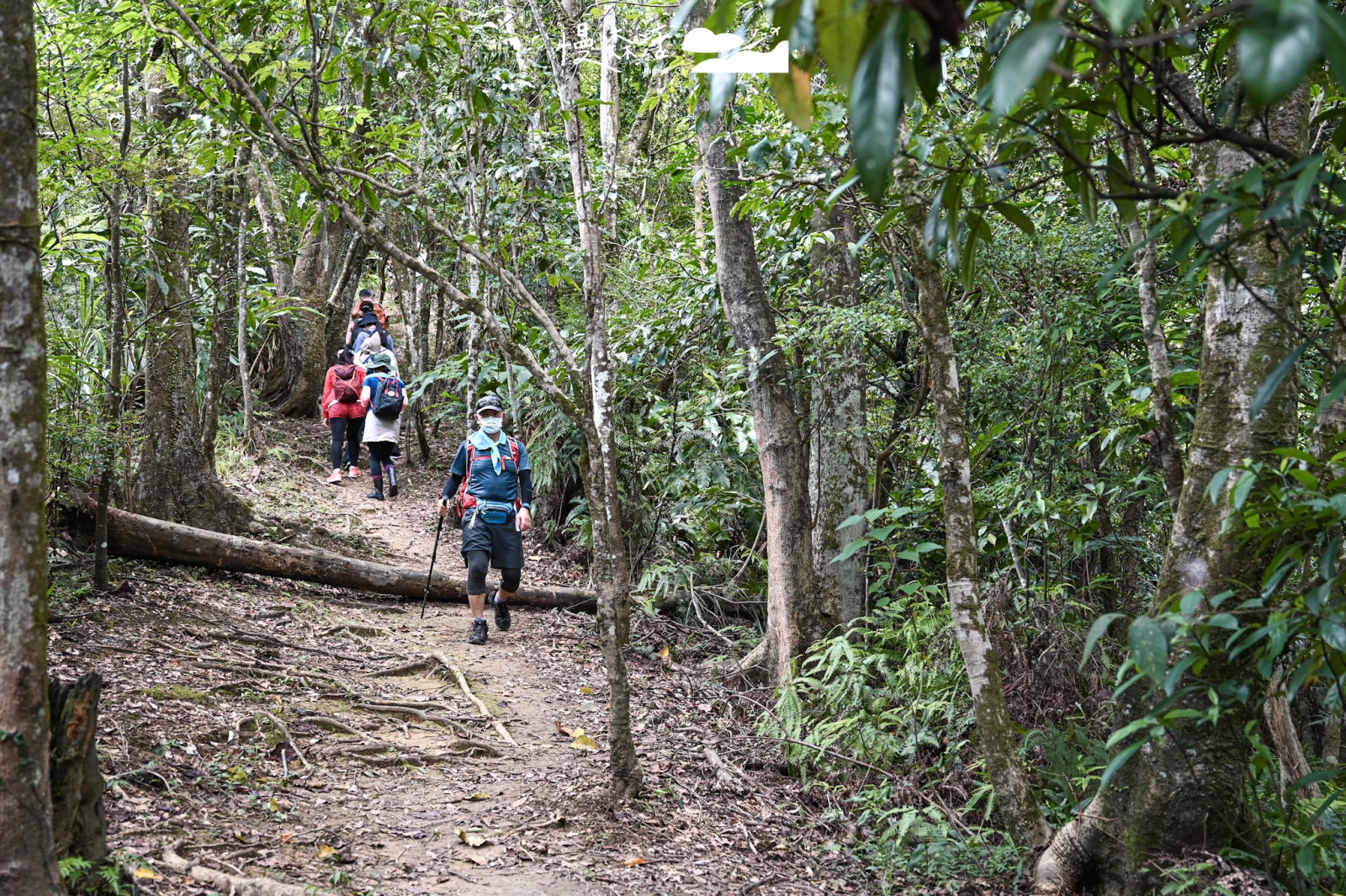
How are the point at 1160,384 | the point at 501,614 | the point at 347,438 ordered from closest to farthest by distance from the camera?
the point at 1160,384 → the point at 501,614 → the point at 347,438

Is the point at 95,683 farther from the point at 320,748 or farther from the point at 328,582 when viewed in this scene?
the point at 328,582

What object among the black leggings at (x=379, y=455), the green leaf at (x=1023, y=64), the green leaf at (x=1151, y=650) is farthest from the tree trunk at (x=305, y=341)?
the green leaf at (x=1023, y=64)

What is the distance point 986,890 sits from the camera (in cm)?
450

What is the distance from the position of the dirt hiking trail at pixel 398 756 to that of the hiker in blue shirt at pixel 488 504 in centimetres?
61

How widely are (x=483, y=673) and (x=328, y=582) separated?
6.87 ft

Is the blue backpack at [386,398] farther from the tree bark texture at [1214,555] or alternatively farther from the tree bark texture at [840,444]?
the tree bark texture at [1214,555]

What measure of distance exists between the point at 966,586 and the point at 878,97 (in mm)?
3677

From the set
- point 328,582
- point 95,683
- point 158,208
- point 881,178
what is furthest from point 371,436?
point 881,178

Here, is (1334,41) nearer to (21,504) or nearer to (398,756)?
(21,504)

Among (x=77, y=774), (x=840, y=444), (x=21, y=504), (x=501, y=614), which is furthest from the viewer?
(x=501, y=614)

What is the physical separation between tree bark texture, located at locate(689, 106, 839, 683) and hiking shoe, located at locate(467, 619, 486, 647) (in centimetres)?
260

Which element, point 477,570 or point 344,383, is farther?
point 344,383

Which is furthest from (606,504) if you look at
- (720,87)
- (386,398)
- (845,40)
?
(386,398)
